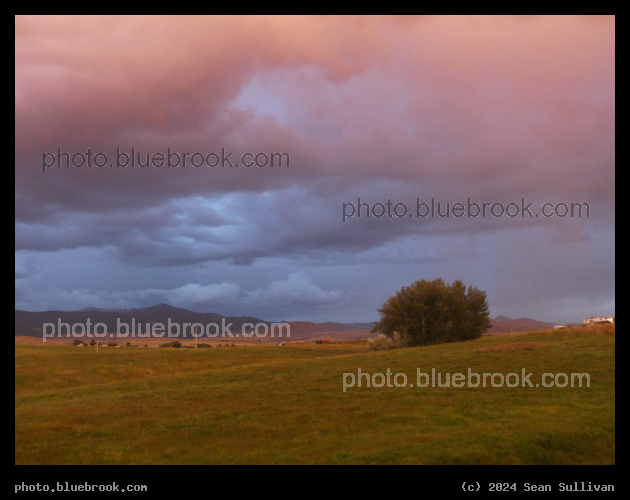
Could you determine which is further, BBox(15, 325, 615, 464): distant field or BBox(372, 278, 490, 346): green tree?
BBox(372, 278, 490, 346): green tree

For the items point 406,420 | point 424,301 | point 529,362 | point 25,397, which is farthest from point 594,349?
point 25,397

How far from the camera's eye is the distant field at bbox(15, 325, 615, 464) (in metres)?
19.4

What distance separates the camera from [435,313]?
7512 cm

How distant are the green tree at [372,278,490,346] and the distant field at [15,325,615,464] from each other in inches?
1191

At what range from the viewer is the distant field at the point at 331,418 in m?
19.4

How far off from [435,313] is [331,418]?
174 feet

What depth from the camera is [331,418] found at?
24562 millimetres

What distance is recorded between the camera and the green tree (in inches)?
2913

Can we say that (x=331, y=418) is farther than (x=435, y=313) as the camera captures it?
No

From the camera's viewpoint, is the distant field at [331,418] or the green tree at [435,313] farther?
the green tree at [435,313]

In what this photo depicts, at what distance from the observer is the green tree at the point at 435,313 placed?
74.0m

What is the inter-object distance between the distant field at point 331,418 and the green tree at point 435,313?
3025 centimetres
